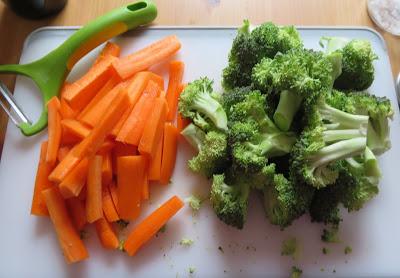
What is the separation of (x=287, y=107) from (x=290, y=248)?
1.56 ft

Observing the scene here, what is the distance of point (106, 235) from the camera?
1.37 metres

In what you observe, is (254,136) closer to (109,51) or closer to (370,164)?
(370,164)

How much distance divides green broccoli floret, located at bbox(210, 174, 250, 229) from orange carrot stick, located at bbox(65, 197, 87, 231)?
0.44m

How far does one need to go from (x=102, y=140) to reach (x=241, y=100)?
0.48 metres

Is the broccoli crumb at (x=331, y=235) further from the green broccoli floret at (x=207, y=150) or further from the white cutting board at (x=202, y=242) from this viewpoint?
the green broccoli floret at (x=207, y=150)

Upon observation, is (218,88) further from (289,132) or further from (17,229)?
(17,229)

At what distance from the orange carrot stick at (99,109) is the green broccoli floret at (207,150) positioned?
0.28 metres

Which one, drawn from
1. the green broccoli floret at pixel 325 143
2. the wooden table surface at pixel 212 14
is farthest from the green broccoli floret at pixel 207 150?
the wooden table surface at pixel 212 14

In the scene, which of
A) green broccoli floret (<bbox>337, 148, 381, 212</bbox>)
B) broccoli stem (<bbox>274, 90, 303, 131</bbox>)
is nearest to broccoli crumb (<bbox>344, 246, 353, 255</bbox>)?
green broccoli floret (<bbox>337, 148, 381, 212</bbox>)

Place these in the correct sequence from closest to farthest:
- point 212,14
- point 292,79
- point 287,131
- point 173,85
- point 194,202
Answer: point 292,79 < point 287,131 < point 194,202 < point 173,85 < point 212,14

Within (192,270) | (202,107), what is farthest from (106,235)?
(202,107)

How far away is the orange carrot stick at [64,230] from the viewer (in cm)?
134

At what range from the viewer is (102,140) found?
1395 mm

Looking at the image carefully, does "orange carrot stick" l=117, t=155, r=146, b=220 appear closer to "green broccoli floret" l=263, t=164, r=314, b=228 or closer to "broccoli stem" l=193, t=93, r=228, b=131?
"broccoli stem" l=193, t=93, r=228, b=131
